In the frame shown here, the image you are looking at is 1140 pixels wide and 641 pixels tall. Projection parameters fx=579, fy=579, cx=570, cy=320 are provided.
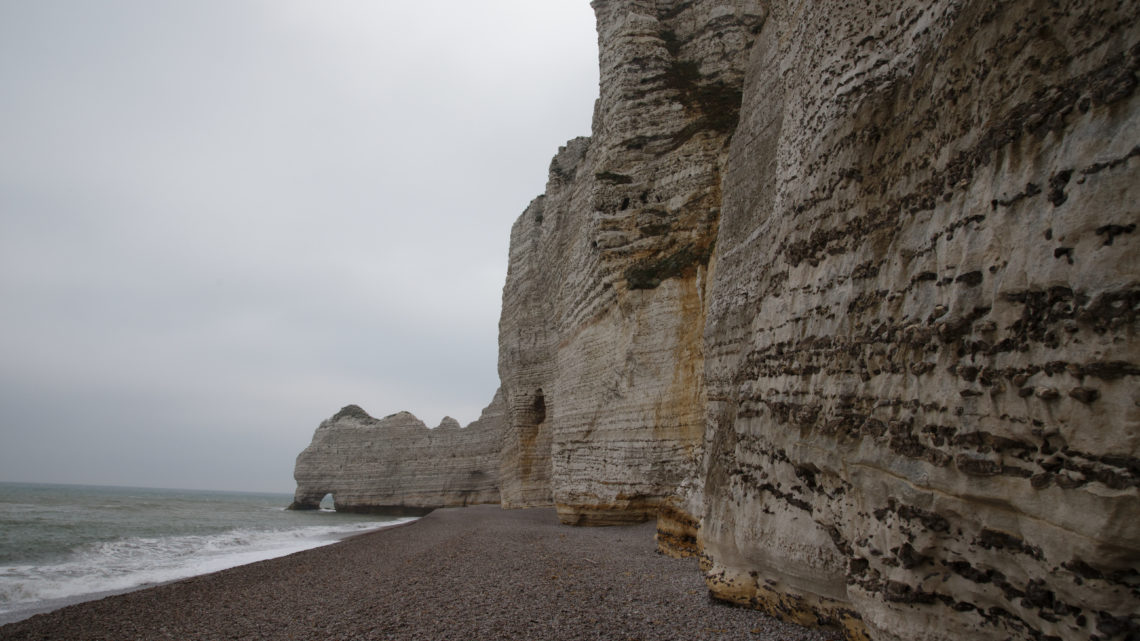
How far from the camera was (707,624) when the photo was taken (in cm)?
403

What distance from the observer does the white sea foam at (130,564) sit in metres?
8.16

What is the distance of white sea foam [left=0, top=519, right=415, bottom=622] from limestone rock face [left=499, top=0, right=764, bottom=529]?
23.2 ft

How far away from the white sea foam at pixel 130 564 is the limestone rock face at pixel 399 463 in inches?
540

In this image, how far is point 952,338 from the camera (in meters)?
2.42

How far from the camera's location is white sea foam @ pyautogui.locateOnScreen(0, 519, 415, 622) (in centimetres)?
816

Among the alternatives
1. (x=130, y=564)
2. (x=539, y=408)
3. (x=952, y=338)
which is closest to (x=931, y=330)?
(x=952, y=338)

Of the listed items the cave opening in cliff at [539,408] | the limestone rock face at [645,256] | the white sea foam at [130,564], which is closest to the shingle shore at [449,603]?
the limestone rock face at [645,256]

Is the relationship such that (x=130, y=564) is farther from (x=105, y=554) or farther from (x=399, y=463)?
(x=399, y=463)

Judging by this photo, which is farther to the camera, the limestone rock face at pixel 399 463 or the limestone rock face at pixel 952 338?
the limestone rock face at pixel 399 463

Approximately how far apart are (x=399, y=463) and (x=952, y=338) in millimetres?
34529

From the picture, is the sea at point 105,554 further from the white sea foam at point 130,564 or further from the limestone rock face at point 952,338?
the limestone rock face at point 952,338

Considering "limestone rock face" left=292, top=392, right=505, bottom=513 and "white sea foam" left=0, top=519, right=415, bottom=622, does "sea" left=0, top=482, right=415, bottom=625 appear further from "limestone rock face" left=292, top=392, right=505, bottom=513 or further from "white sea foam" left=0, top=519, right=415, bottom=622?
"limestone rock face" left=292, top=392, right=505, bottom=513

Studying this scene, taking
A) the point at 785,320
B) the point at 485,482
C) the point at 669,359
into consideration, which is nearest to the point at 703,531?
the point at 785,320

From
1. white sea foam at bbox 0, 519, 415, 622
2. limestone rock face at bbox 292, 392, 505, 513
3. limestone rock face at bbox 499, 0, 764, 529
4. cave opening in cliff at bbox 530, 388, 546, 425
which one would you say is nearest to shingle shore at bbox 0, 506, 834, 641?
limestone rock face at bbox 499, 0, 764, 529
